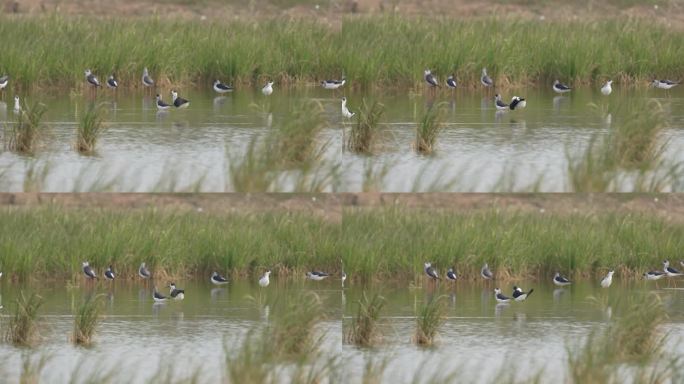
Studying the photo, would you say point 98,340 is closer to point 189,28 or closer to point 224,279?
point 224,279

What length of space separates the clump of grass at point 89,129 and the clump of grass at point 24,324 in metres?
2.13

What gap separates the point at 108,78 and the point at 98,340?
5.84 meters

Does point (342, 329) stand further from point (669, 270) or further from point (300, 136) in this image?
point (669, 270)

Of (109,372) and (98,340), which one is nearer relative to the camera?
(109,372)

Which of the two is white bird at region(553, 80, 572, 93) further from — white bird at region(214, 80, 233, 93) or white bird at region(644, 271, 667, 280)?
white bird at region(214, 80, 233, 93)

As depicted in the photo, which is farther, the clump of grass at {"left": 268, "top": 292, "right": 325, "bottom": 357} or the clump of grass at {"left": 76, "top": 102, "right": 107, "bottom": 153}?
the clump of grass at {"left": 76, "top": 102, "right": 107, "bottom": 153}

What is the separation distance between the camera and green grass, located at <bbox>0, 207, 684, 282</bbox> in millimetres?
18766

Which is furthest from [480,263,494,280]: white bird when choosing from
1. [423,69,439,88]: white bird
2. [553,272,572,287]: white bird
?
[423,69,439,88]: white bird

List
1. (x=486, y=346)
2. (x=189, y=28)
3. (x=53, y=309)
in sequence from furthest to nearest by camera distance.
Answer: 1. (x=189, y=28)
2. (x=53, y=309)
3. (x=486, y=346)

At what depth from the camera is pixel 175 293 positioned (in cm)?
2070

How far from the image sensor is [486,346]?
17000 millimetres

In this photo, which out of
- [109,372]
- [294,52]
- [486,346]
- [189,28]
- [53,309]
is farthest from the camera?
[189,28]

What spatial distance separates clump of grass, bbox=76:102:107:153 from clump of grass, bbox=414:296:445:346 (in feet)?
13.4

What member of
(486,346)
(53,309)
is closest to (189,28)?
(53,309)
